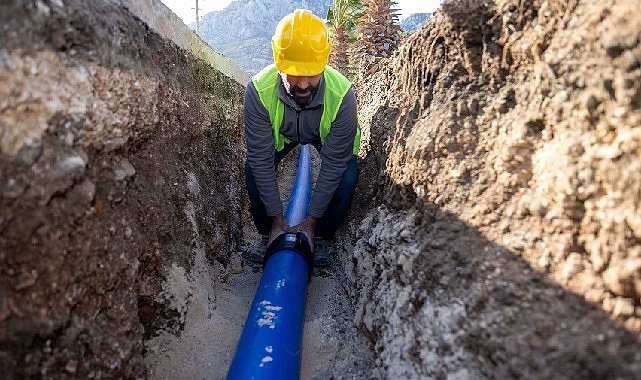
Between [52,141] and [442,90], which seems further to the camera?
[442,90]

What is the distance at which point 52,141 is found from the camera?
1.24 metres

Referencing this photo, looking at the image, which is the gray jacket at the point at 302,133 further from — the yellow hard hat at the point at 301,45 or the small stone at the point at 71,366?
the small stone at the point at 71,366

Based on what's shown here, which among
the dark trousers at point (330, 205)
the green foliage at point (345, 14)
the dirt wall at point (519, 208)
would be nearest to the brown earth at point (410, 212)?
the dirt wall at point (519, 208)

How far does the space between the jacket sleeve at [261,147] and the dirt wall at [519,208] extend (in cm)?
105

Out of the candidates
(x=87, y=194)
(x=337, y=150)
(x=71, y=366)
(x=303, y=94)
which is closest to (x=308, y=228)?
(x=337, y=150)

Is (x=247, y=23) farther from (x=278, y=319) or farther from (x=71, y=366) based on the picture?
(x=71, y=366)

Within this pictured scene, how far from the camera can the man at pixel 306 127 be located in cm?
237

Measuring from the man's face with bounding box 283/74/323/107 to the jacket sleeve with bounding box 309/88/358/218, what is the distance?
0.23 m

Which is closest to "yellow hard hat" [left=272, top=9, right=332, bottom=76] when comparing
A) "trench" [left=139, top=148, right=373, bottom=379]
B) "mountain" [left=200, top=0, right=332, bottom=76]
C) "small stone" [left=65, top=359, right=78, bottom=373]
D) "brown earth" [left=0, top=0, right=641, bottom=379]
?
"brown earth" [left=0, top=0, right=641, bottom=379]

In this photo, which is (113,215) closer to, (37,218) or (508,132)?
(37,218)

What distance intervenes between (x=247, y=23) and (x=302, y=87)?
123929mm

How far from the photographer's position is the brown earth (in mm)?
1075

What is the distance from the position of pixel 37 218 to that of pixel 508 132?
163cm

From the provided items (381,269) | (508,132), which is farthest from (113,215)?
(508,132)
